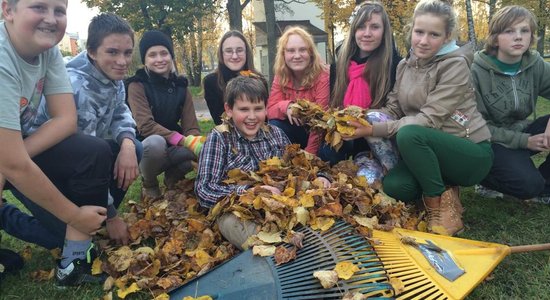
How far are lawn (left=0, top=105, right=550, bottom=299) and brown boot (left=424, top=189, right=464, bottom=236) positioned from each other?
0.14 metres

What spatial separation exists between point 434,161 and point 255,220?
4.07 feet

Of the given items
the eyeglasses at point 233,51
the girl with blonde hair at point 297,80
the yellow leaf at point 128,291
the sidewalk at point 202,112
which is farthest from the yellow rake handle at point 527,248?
the sidewalk at point 202,112

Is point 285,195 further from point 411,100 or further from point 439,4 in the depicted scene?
point 439,4

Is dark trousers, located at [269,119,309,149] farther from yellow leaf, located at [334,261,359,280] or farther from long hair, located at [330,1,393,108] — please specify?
yellow leaf, located at [334,261,359,280]

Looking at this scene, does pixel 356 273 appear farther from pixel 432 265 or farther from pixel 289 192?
pixel 289 192

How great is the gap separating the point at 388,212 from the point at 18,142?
78.9 inches

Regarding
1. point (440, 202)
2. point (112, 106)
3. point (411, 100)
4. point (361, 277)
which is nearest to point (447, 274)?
point (361, 277)

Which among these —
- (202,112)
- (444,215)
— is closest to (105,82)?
(444,215)

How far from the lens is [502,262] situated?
2.35 metres

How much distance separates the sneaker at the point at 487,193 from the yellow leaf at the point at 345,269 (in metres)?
2.09

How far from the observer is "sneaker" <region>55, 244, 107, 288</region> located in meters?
2.37

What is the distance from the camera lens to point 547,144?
10.0 feet

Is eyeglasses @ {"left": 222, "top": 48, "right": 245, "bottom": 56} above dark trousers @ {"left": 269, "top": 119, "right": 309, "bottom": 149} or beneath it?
above

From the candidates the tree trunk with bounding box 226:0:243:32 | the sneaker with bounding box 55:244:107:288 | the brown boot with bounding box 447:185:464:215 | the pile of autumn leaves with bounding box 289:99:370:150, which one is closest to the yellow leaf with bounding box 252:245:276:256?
the sneaker with bounding box 55:244:107:288
